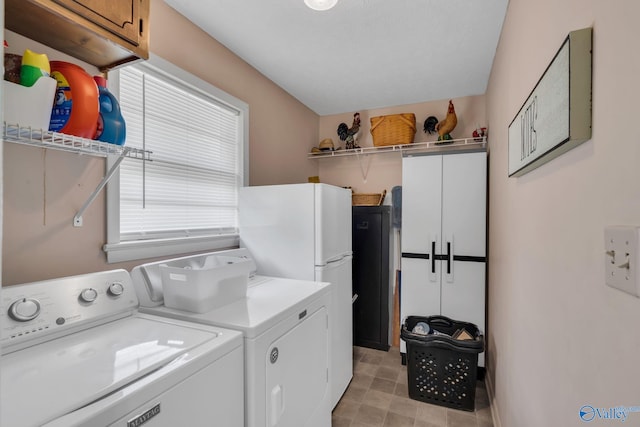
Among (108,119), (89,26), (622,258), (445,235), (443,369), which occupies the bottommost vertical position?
(443,369)

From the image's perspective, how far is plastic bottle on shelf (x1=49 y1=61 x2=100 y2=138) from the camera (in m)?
1.10

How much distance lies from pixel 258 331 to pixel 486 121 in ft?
9.40

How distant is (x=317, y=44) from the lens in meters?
2.23

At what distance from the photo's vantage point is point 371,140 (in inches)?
143

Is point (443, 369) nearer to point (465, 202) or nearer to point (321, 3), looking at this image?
point (465, 202)

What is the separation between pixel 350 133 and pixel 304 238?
1.86 metres

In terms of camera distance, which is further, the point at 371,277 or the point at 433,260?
the point at 371,277

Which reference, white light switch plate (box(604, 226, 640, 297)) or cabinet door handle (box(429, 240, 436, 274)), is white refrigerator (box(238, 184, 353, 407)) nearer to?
cabinet door handle (box(429, 240, 436, 274))

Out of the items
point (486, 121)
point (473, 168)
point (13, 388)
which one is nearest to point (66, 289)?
point (13, 388)

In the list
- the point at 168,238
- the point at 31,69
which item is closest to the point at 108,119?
the point at 31,69

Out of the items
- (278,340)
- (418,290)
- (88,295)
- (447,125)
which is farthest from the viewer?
(447,125)

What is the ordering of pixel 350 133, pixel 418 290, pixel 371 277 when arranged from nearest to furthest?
pixel 418 290 < pixel 371 277 < pixel 350 133

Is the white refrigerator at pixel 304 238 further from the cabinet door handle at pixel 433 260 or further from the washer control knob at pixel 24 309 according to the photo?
the washer control knob at pixel 24 309

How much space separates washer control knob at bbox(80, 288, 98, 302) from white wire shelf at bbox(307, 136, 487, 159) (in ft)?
8.67
